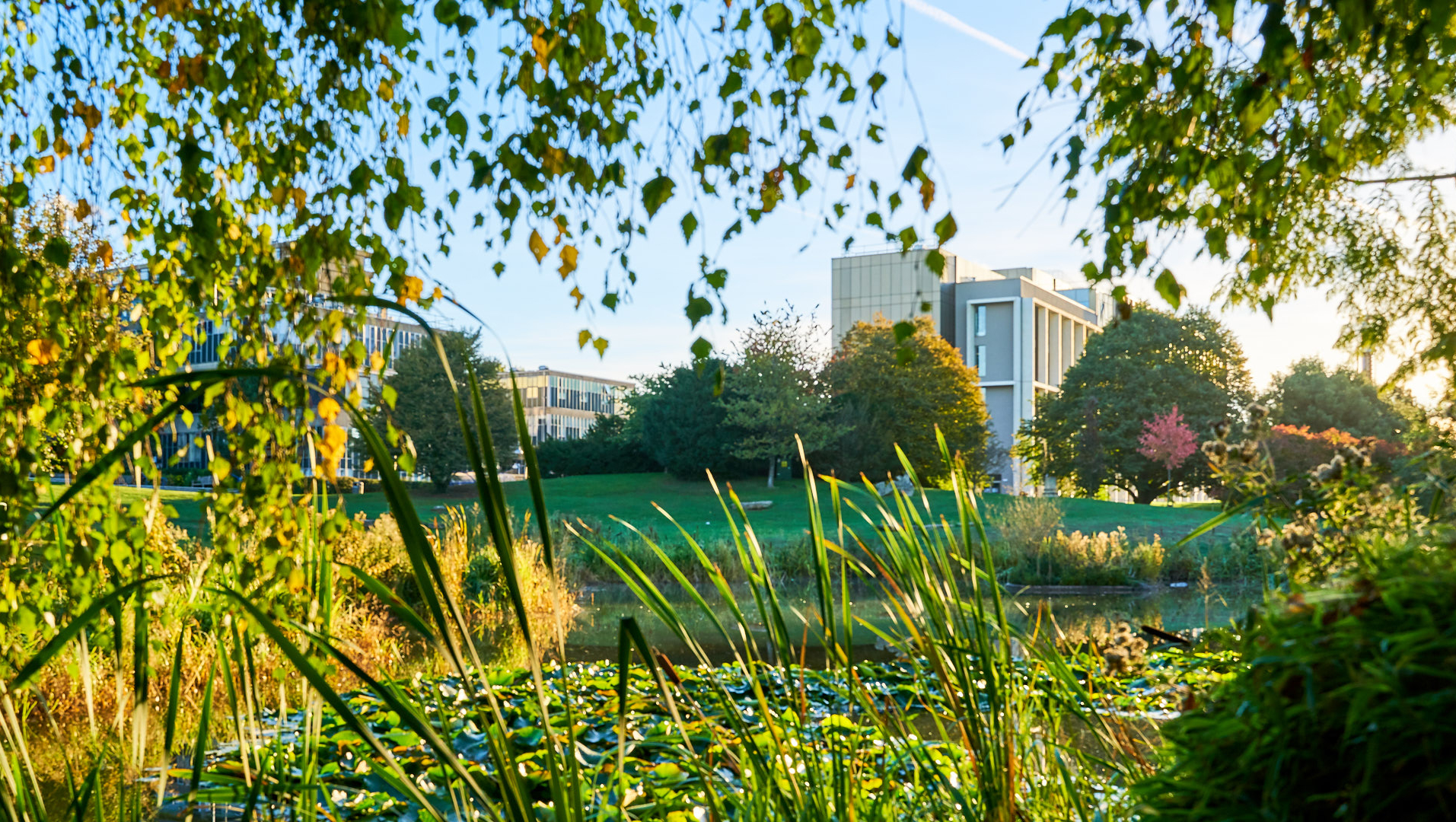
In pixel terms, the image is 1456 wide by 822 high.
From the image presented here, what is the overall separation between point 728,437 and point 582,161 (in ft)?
86.2

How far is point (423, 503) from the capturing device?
27.1 meters

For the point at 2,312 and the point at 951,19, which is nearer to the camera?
the point at 2,312

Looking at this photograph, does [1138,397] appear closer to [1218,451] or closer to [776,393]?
[776,393]

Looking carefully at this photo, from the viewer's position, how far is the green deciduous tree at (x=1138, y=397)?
1099 inches

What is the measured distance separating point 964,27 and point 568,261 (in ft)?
2.87

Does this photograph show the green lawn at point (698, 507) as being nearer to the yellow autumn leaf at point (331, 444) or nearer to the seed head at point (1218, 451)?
the seed head at point (1218, 451)

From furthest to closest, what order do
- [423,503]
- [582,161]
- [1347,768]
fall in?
1. [423,503]
2. [582,161]
3. [1347,768]

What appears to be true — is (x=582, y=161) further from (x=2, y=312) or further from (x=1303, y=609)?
(x=1303, y=609)

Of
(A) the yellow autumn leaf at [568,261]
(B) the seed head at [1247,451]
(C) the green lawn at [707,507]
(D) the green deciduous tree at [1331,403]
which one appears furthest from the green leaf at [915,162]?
(D) the green deciduous tree at [1331,403]

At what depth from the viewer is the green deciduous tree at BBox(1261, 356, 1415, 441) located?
2942 centimetres

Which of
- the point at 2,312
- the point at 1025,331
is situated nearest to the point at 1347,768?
the point at 2,312

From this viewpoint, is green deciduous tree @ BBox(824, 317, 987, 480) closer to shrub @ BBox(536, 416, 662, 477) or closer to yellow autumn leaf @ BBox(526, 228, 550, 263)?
shrub @ BBox(536, 416, 662, 477)

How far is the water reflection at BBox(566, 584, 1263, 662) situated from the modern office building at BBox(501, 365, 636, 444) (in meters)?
58.4

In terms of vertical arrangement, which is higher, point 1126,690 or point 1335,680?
point 1335,680
